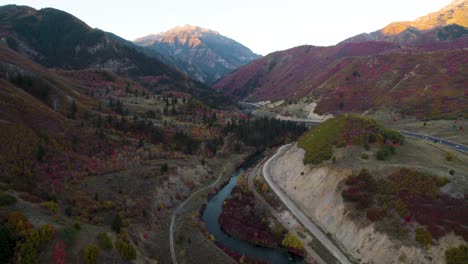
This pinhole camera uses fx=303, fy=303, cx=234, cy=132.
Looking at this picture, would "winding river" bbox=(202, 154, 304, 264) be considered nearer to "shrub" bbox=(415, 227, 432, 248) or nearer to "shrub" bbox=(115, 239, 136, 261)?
"shrub" bbox=(415, 227, 432, 248)

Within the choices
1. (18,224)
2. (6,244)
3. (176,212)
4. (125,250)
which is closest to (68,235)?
(18,224)

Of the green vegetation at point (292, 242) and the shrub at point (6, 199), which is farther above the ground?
the shrub at point (6, 199)

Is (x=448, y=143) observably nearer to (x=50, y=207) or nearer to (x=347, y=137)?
(x=347, y=137)

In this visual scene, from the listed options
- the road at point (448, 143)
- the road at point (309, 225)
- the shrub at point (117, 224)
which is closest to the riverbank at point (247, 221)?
the road at point (309, 225)

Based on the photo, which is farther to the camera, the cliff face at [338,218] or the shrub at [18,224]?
the cliff face at [338,218]

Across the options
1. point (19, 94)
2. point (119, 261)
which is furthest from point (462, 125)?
point (19, 94)

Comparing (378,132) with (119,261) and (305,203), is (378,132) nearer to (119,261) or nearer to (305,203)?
(305,203)

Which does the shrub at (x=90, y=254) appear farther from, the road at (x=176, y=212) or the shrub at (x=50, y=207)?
the road at (x=176, y=212)
